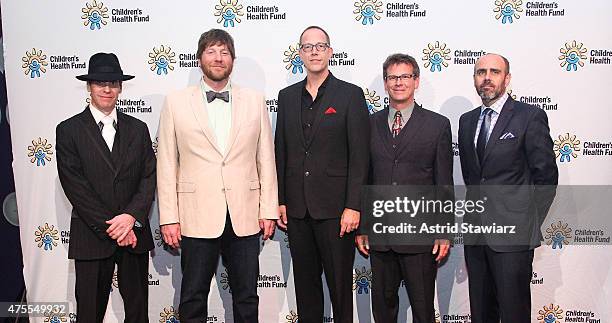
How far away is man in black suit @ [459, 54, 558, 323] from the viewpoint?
9.92ft

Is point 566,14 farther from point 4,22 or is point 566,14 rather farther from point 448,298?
point 4,22

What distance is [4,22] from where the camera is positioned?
13.1ft

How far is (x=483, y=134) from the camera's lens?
10.3 ft

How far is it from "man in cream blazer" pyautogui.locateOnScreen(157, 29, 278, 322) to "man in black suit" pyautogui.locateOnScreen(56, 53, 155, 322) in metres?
0.20

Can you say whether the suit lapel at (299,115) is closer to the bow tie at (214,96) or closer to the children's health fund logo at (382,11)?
the bow tie at (214,96)

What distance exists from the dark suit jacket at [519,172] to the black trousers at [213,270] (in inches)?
51.2

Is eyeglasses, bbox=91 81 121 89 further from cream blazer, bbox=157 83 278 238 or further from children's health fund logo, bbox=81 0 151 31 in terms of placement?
children's health fund logo, bbox=81 0 151 31

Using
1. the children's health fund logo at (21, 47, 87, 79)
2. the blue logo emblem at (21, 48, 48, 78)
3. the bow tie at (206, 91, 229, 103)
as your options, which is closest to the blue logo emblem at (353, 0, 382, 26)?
the bow tie at (206, 91, 229, 103)

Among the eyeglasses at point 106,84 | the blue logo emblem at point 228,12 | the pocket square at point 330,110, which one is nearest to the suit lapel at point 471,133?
the pocket square at point 330,110

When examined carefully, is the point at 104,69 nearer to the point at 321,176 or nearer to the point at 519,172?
the point at 321,176

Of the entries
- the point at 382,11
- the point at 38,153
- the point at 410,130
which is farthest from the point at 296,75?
the point at 38,153

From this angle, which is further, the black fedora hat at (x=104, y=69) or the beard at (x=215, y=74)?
the black fedora hat at (x=104, y=69)

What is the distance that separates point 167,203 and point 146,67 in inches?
49.9

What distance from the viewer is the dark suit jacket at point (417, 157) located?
3.08 metres
